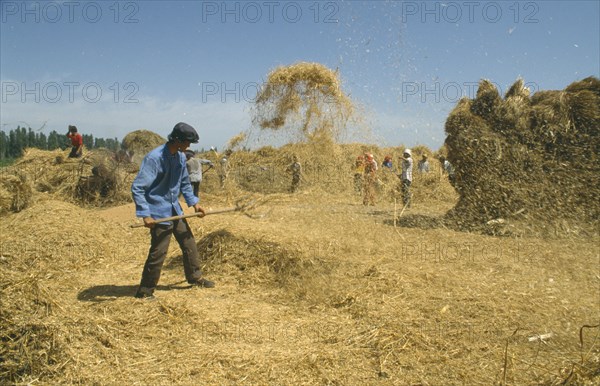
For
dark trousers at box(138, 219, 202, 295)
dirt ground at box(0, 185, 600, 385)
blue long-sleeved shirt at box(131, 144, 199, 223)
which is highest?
blue long-sleeved shirt at box(131, 144, 199, 223)

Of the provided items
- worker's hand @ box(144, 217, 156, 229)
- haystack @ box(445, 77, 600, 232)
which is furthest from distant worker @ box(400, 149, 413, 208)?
worker's hand @ box(144, 217, 156, 229)

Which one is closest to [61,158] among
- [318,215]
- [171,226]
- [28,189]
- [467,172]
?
[28,189]

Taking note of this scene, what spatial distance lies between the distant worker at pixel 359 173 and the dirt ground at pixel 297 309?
16.8 feet

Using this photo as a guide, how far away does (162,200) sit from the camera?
4.13 m

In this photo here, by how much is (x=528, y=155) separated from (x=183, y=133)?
19.3ft

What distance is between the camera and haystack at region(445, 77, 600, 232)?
7.18 meters

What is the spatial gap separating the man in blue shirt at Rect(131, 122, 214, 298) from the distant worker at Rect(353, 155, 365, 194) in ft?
25.2

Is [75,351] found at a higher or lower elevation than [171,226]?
lower

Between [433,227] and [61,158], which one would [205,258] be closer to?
[433,227]

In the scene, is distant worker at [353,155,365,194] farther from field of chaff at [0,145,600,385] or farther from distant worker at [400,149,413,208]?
field of chaff at [0,145,600,385]

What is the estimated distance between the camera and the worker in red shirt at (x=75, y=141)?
37.0 ft

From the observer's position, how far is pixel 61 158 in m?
11.4

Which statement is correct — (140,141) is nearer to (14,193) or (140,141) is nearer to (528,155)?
(14,193)

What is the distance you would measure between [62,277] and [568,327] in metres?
→ 4.70
